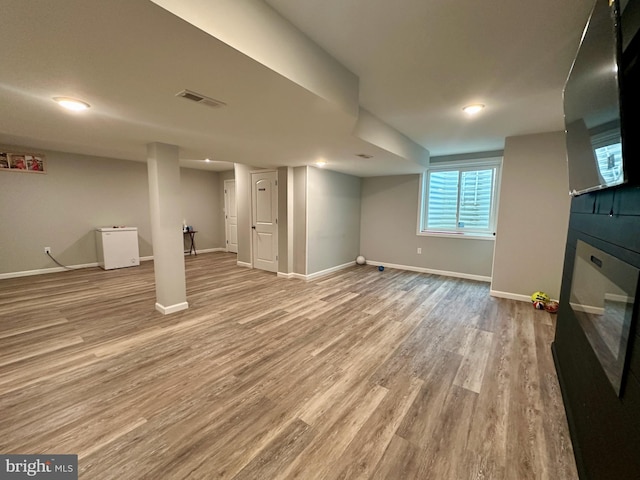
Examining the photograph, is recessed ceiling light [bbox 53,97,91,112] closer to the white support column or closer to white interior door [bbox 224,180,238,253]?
the white support column

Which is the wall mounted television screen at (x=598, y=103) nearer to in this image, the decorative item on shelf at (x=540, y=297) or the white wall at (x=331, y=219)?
the decorative item on shelf at (x=540, y=297)

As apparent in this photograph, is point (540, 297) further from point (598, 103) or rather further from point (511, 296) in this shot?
point (598, 103)

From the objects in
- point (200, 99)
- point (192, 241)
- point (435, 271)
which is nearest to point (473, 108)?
point (200, 99)

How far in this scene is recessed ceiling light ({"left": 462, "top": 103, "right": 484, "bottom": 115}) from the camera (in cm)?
258

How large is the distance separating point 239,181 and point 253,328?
3.76 m

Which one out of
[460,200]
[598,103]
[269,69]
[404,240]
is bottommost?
[404,240]

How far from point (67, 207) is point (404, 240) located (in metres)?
6.98

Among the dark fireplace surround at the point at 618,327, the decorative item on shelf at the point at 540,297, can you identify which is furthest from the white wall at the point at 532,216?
the dark fireplace surround at the point at 618,327

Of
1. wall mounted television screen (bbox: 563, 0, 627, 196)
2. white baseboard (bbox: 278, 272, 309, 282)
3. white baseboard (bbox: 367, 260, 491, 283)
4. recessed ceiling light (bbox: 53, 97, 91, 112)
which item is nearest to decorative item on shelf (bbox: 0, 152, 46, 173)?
recessed ceiling light (bbox: 53, 97, 91, 112)

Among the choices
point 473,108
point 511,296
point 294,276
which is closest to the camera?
point 473,108

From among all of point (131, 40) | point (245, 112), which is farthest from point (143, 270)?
point (131, 40)

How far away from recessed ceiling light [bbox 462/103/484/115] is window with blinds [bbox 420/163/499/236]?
2.42m

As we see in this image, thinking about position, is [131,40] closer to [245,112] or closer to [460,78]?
[245,112]

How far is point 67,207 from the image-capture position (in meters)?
5.12
